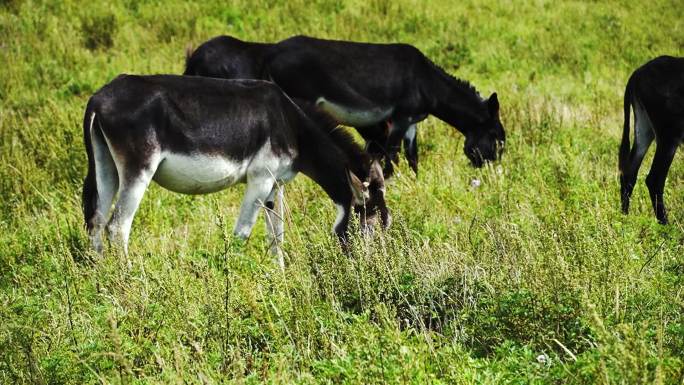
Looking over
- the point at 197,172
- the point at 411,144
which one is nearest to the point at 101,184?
the point at 197,172

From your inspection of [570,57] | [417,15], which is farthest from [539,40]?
[417,15]

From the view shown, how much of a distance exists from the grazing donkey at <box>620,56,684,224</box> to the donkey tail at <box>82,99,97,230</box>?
441cm

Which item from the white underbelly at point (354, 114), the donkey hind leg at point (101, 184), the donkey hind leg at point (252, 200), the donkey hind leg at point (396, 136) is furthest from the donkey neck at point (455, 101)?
the donkey hind leg at point (101, 184)

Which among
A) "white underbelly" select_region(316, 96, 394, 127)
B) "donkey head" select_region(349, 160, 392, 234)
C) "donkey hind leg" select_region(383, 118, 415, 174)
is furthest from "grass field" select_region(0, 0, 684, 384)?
"white underbelly" select_region(316, 96, 394, 127)

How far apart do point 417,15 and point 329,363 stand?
502 inches

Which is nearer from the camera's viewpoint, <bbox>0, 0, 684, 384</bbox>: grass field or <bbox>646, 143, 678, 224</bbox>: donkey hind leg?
<bbox>0, 0, 684, 384</bbox>: grass field

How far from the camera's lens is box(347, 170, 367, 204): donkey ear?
239 inches

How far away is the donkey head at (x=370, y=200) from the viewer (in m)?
6.05

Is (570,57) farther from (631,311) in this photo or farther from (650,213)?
(631,311)

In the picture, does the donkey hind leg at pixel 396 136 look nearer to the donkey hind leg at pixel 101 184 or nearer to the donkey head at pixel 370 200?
the donkey head at pixel 370 200

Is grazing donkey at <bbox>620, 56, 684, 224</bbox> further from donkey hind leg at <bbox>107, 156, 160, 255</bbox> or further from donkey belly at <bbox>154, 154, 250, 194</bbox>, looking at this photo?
donkey hind leg at <bbox>107, 156, 160, 255</bbox>

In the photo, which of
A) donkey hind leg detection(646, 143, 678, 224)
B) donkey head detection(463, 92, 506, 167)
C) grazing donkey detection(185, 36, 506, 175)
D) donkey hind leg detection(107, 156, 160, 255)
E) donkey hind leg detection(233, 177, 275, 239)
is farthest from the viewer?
donkey head detection(463, 92, 506, 167)

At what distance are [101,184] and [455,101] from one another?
4715mm

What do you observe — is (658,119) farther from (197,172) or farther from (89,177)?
(89,177)
